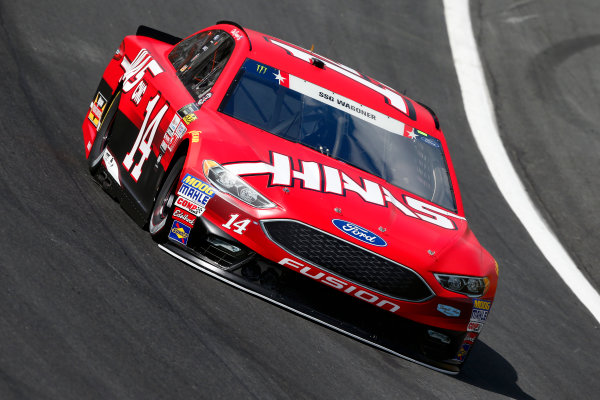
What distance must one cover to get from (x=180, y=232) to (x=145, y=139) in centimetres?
124

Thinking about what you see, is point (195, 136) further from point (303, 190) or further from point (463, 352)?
point (463, 352)

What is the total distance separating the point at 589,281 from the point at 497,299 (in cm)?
179

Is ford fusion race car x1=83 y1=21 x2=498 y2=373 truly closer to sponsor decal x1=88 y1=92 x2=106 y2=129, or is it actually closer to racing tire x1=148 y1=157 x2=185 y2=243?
racing tire x1=148 y1=157 x2=185 y2=243

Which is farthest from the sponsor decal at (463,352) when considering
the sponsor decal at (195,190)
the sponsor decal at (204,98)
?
the sponsor decal at (204,98)

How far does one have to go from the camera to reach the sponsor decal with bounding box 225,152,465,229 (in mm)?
6156

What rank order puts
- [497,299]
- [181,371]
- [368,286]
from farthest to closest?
[497,299] → [368,286] → [181,371]

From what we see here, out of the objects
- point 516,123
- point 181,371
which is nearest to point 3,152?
point 181,371

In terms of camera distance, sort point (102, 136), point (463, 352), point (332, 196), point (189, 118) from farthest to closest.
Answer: point (102, 136) → point (189, 118) → point (463, 352) → point (332, 196)

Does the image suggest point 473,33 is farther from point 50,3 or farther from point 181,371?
point 181,371

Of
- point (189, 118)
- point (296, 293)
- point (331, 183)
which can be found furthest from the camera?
point (189, 118)

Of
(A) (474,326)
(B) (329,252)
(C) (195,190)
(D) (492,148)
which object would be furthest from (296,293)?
(D) (492,148)

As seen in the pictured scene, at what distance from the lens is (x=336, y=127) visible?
23.2ft

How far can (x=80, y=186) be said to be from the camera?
733 cm

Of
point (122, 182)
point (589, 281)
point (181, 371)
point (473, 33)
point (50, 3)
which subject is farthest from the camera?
point (473, 33)
